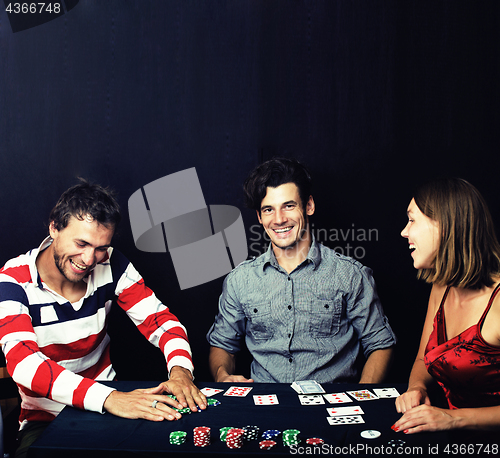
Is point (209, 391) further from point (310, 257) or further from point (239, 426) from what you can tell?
point (310, 257)

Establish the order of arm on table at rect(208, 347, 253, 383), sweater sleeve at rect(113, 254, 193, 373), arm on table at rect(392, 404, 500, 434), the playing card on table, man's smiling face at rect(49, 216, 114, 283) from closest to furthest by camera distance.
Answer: arm on table at rect(392, 404, 500, 434) → the playing card on table → man's smiling face at rect(49, 216, 114, 283) → sweater sleeve at rect(113, 254, 193, 373) → arm on table at rect(208, 347, 253, 383)

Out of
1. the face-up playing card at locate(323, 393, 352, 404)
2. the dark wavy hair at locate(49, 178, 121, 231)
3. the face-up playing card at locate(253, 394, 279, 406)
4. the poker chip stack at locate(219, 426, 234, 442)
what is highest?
the dark wavy hair at locate(49, 178, 121, 231)

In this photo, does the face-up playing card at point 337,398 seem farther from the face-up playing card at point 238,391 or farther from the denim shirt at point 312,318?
the denim shirt at point 312,318

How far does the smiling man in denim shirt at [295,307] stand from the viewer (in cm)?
235

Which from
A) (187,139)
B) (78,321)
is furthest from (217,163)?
(78,321)

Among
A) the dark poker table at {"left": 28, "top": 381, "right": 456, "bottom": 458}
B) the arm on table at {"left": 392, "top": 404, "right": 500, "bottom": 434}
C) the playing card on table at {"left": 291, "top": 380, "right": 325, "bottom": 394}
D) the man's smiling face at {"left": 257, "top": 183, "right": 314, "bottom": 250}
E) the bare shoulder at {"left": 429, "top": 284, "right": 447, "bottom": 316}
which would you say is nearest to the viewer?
the dark poker table at {"left": 28, "top": 381, "right": 456, "bottom": 458}

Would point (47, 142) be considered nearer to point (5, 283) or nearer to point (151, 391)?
point (5, 283)

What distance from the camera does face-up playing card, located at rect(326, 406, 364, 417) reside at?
1.54 metres

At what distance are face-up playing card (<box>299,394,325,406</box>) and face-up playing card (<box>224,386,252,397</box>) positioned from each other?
0.22 meters

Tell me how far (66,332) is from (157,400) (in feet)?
2.32

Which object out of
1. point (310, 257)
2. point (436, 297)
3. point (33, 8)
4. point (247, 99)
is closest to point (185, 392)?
point (310, 257)

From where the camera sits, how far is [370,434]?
55.0 inches

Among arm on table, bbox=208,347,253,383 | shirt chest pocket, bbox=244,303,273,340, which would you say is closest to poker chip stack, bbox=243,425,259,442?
arm on table, bbox=208,347,253,383

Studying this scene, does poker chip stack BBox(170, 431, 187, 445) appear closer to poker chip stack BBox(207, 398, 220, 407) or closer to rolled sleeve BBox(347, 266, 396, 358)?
poker chip stack BBox(207, 398, 220, 407)
